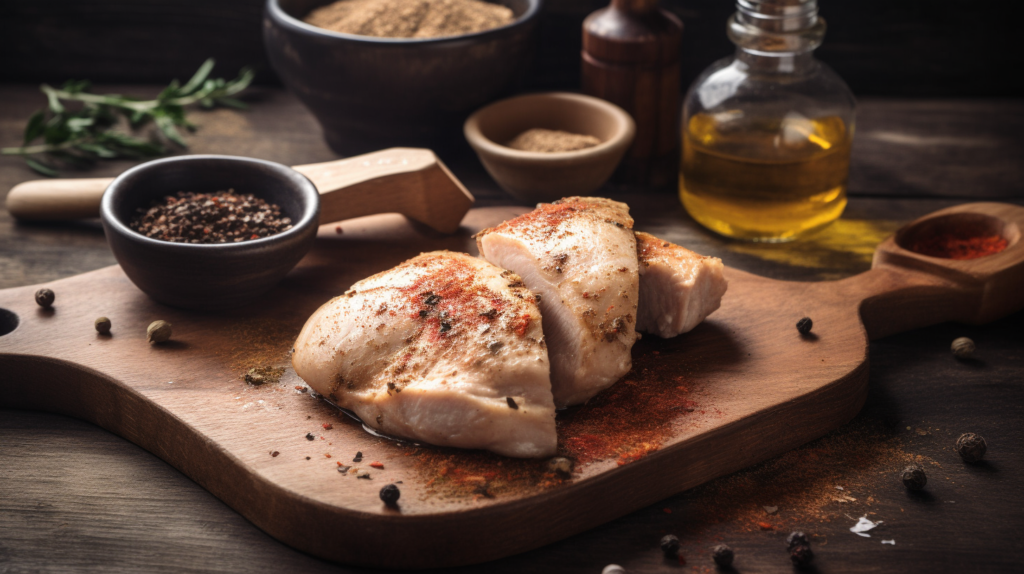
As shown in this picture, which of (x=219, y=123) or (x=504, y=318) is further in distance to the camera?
(x=219, y=123)

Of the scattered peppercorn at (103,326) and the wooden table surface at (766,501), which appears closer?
the wooden table surface at (766,501)

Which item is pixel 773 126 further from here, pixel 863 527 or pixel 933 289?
pixel 863 527

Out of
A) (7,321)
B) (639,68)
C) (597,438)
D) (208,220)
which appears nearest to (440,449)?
(597,438)

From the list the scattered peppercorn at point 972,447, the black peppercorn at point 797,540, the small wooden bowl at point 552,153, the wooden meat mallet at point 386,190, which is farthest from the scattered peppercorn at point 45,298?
the scattered peppercorn at point 972,447

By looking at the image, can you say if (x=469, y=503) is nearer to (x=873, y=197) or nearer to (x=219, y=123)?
(x=873, y=197)

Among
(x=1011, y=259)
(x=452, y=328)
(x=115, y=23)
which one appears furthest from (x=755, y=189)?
(x=115, y=23)

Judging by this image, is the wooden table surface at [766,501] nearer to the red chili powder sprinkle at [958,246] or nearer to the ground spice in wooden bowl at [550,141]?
the red chili powder sprinkle at [958,246]

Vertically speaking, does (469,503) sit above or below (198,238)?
below
